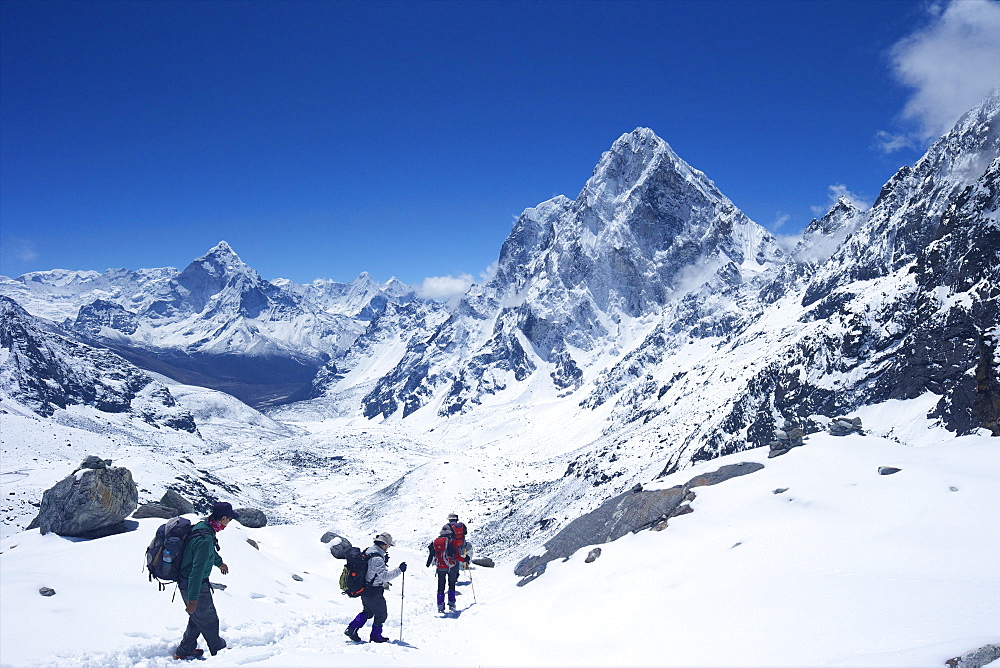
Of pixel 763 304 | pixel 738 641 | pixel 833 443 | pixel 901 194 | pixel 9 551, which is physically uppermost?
pixel 901 194

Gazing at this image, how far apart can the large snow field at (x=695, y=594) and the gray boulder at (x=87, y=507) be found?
63cm

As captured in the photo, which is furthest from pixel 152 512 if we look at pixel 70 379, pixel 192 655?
pixel 70 379

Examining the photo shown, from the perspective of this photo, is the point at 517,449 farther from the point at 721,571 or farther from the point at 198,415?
the point at 721,571

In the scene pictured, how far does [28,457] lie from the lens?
67.4 meters

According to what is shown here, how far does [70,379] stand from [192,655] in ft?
570

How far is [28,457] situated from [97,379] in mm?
99410

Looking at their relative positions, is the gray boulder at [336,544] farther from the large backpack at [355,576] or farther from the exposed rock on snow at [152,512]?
the large backpack at [355,576]

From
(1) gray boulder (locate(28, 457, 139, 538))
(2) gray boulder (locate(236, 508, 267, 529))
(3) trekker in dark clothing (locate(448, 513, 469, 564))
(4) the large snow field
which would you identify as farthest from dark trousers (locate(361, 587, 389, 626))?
(2) gray boulder (locate(236, 508, 267, 529))

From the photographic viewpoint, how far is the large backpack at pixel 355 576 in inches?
446

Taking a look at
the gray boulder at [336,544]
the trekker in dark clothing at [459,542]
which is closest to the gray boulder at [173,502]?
the gray boulder at [336,544]

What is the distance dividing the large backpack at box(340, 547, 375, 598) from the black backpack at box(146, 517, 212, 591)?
2.99 meters

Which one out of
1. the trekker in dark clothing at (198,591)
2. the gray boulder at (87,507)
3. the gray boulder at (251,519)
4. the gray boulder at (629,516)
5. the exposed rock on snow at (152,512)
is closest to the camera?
the trekker in dark clothing at (198,591)

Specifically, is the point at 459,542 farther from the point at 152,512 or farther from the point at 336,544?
the point at 152,512

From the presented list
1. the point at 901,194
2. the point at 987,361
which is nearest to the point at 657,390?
the point at 901,194
